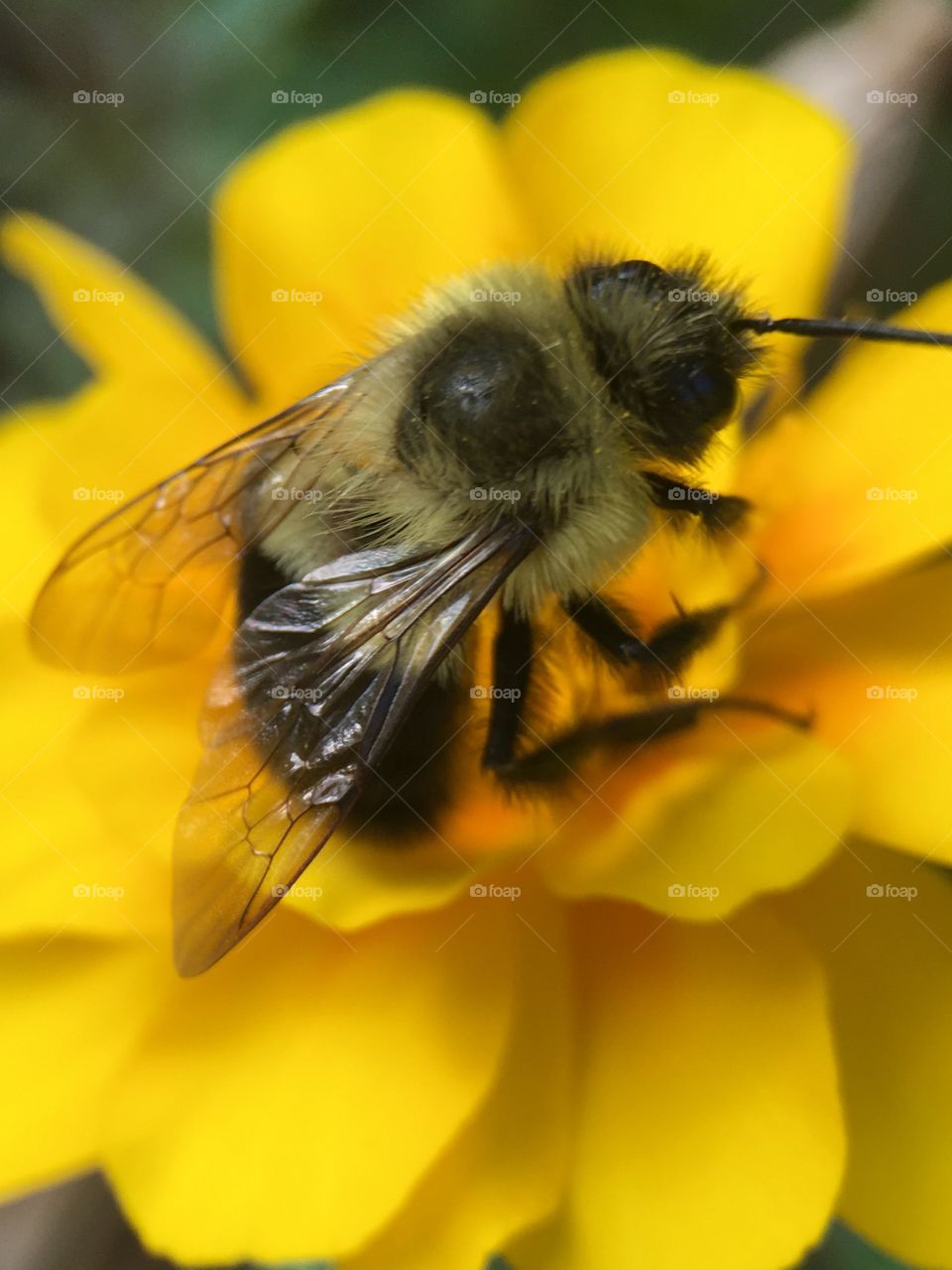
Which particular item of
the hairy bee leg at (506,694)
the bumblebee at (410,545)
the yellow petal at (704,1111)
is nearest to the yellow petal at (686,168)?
the bumblebee at (410,545)

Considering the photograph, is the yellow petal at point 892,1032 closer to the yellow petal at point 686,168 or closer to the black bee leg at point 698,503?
the black bee leg at point 698,503

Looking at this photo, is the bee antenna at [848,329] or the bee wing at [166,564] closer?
the bee antenna at [848,329]

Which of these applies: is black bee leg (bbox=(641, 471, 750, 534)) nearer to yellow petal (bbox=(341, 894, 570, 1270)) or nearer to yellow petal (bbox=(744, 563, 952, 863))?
yellow petal (bbox=(744, 563, 952, 863))

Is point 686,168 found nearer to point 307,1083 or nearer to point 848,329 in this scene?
point 848,329

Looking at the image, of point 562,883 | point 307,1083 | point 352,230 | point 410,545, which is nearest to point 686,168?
point 352,230

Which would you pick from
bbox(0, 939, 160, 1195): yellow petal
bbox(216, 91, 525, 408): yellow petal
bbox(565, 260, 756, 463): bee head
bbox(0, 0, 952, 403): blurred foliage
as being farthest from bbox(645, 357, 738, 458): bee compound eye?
bbox(0, 0, 952, 403): blurred foliage

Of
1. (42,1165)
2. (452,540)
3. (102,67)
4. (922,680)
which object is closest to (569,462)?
(452,540)
